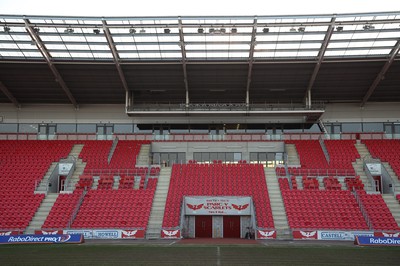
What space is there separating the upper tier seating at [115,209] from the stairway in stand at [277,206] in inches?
373

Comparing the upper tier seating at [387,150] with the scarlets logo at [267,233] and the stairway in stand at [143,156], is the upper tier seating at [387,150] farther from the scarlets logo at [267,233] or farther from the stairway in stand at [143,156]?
the stairway in stand at [143,156]

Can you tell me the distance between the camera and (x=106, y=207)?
34.1 m

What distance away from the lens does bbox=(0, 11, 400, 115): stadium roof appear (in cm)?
3538

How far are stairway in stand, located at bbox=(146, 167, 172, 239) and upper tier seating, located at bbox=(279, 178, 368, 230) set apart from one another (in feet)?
30.9

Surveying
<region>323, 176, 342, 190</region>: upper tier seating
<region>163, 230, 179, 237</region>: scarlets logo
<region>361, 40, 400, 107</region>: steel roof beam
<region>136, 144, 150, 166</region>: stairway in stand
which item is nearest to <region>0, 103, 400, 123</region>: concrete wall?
<region>361, 40, 400, 107</region>: steel roof beam

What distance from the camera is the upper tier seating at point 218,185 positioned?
110ft

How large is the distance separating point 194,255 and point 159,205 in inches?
549

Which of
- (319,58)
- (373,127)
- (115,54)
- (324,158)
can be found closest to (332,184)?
(324,158)

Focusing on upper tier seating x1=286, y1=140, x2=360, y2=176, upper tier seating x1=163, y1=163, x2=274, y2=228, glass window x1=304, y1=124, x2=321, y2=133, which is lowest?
upper tier seating x1=163, y1=163, x2=274, y2=228

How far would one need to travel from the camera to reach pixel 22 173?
39.3m

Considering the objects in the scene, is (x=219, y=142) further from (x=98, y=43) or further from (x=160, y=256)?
(x=160, y=256)

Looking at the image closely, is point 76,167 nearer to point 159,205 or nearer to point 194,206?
point 159,205

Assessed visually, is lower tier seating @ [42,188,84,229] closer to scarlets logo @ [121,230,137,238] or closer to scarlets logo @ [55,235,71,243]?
scarlets logo @ [55,235,71,243]

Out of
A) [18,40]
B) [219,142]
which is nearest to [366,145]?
[219,142]
